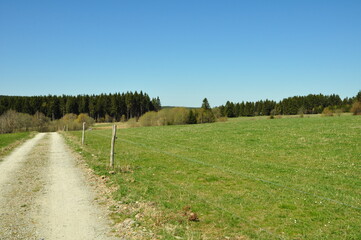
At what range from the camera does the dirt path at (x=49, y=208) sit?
6969 mm

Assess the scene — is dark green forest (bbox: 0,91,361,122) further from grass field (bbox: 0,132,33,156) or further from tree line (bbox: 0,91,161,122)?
grass field (bbox: 0,132,33,156)

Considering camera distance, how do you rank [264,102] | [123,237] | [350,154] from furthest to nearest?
[264,102] → [350,154] → [123,237]

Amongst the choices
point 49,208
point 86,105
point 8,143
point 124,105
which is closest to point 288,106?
point 124,105

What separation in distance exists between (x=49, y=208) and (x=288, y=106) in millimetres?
179918

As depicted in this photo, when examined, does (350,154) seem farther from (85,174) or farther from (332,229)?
(85,174)

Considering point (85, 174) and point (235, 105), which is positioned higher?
point (235, 105)

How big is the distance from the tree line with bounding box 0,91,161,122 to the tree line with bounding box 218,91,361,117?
2133 inches

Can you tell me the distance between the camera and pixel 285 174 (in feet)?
43.5

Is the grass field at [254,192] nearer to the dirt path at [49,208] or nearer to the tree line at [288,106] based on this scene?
the dirt path at [49,208]

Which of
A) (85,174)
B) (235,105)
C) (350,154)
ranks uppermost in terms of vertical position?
(235,105)

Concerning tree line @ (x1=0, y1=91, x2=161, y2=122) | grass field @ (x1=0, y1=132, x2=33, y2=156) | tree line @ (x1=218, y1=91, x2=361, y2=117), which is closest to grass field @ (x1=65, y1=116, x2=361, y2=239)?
grass field @ (x1=0, y1=132, x2=33, y2=156)

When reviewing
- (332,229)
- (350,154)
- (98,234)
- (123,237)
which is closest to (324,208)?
Answer: (332,229)

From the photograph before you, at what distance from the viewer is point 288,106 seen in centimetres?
17088

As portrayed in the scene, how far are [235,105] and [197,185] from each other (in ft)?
593
